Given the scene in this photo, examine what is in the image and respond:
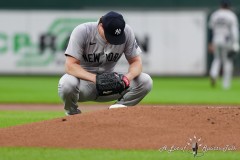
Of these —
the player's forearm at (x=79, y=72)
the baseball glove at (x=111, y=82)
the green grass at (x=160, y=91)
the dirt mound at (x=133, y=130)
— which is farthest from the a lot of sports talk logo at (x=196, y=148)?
the green grass at (x=160, y=91)

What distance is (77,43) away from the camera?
27.5 feet

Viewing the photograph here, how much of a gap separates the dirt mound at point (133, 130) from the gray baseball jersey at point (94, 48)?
100 centimetres

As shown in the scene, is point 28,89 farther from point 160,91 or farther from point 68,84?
point 68,84

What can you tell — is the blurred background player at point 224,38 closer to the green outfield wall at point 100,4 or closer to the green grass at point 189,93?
the green grass at point 189,93

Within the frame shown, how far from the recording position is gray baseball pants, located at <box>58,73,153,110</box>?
8.48m

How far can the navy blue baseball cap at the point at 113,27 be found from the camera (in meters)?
8.07

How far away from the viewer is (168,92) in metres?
16.9

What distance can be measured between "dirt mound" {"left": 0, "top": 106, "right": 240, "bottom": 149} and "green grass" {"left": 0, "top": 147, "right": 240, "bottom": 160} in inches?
9.8

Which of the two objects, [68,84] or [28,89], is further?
[28,89]

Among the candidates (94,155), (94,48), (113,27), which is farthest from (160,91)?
(94,155)

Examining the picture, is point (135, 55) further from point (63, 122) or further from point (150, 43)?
point (150, 43)

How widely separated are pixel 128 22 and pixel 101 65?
548 inches

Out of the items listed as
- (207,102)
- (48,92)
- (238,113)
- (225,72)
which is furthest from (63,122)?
(225,72)

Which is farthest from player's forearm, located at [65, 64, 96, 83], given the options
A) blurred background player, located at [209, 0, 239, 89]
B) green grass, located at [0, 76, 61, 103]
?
blurred background player, located at [209, 0, 239, 89]
